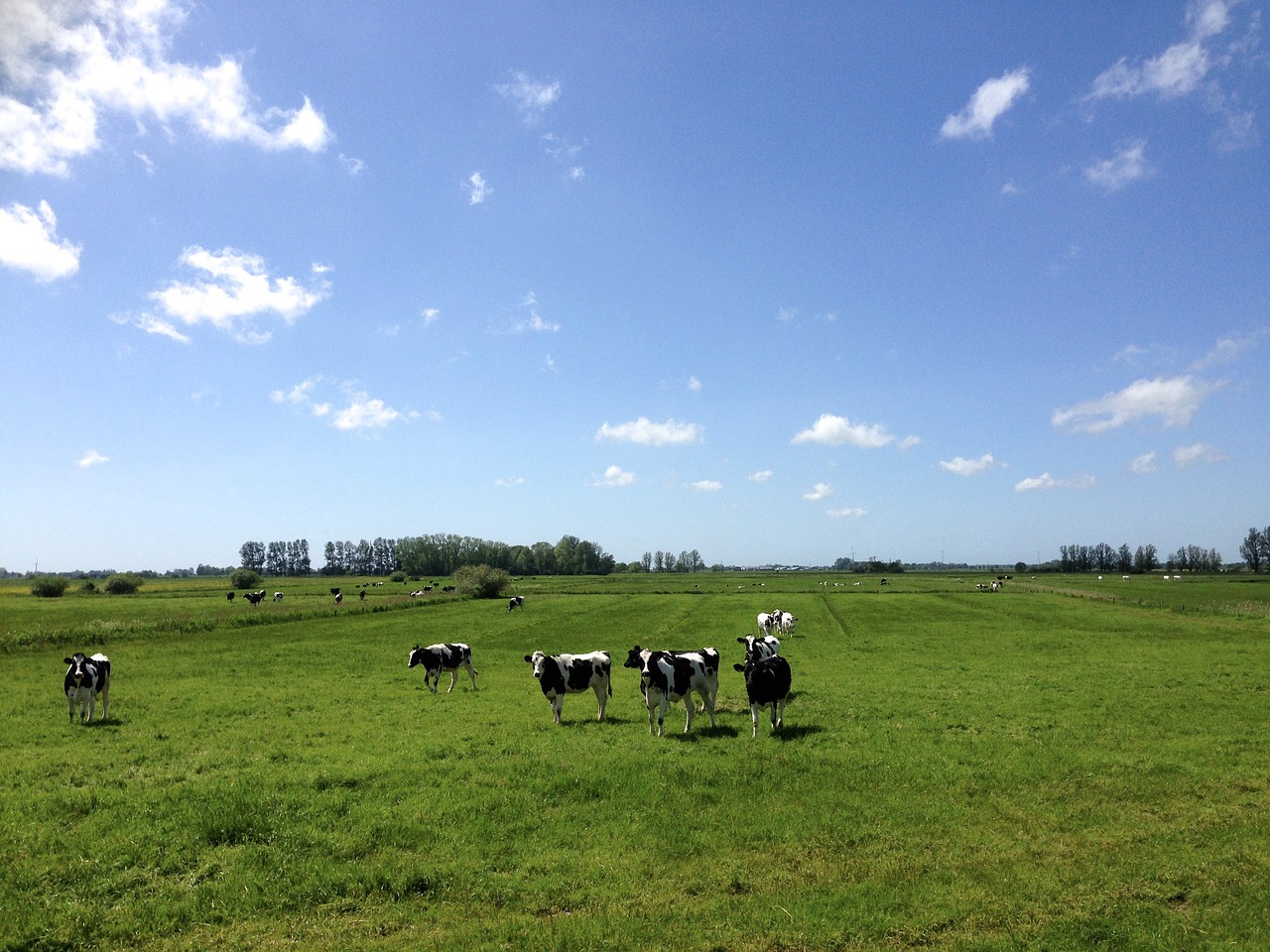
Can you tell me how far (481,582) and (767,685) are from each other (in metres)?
85.9

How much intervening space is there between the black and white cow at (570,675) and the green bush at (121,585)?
11194 centimetres

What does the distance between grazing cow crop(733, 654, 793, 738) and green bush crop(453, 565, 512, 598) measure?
8230 centimetres

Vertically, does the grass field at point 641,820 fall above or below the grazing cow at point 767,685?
below

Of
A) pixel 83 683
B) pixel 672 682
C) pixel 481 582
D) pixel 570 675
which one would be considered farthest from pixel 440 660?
pixel 481 582

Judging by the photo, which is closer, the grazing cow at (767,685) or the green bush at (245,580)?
the grazing cow at (767,685)

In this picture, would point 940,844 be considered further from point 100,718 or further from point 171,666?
point 171,666

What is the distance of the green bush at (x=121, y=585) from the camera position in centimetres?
10466

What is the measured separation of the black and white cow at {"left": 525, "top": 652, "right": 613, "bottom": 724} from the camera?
1936 cm

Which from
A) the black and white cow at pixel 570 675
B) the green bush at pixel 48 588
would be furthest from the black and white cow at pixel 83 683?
the green bush at pixel 48 588

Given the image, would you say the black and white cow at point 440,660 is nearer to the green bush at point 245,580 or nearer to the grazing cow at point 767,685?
the grazing cow at point 767,685

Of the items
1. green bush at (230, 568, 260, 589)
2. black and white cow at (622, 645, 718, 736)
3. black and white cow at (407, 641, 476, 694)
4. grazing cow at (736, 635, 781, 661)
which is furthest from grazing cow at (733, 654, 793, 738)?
green bush at (230, 568, 260, 589)

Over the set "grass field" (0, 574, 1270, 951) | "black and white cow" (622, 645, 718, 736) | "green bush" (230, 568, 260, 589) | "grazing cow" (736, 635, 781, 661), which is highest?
"black and white cow" (622, 645, 718, 736)

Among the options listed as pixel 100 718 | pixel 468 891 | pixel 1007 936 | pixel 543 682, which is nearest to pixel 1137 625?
pixel 543 682

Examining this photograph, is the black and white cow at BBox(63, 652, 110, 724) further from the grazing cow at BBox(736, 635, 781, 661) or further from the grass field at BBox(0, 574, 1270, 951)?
the grazing cow at BBox(736, 635, 781, 661)
